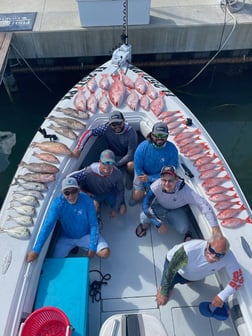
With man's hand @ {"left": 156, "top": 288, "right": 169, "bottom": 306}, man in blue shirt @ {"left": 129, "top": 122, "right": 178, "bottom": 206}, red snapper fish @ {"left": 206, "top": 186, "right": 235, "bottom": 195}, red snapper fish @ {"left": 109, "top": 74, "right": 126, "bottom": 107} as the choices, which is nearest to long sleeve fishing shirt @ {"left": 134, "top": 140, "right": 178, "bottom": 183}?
man in blue shirt @ {"left": 129, "top": 122, "right": 178, "bottom": 206}

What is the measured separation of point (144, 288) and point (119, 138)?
2.08 meters

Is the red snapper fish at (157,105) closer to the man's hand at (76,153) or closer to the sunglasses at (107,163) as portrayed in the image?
the man's hand at (76,153)

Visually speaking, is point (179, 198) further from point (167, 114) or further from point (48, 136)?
point (48, 136)

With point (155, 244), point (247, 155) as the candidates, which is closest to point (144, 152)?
point (155, 244)

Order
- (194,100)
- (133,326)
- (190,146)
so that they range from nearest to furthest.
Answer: (133,326), (190,146), (194,100)

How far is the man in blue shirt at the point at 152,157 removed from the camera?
13.0 feet

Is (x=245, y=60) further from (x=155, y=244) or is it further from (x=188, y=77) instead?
(x=155, y=244)

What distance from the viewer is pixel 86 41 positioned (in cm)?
737

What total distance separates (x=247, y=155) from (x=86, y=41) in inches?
184

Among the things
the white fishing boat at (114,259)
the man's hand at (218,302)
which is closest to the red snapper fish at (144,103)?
the white fishing boat at (114,259)

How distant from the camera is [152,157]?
4121mm

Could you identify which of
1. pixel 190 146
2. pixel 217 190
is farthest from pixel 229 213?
pixel 190 146

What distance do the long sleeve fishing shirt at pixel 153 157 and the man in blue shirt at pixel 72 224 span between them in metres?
0.93

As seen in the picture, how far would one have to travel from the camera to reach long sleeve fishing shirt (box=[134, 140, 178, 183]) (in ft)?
13.4
